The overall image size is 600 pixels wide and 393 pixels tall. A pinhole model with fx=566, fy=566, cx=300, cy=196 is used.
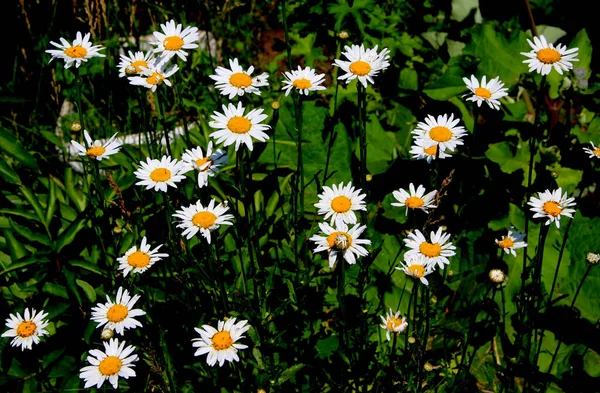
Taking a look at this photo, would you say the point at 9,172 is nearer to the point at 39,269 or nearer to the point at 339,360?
the point at 39,269

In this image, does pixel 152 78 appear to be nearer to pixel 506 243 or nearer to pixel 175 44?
pixel 175 44

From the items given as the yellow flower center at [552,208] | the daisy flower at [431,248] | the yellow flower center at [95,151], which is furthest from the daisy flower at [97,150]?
the yellow flower center at [552,208]

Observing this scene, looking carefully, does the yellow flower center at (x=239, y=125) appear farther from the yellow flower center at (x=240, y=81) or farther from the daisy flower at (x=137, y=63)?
the daisy flower at (x=137, y=63)

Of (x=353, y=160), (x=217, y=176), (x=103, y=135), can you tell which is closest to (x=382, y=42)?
(x=353, y=160)

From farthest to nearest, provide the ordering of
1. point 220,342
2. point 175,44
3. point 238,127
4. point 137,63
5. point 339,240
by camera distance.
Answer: point 137,63 < point 175,44 < point 238,127 < point 220,342 < point 339,240

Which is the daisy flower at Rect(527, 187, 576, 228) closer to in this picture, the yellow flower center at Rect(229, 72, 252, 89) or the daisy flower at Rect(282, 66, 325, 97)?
the daisy flower at Rect(282, 66, 325, 97)

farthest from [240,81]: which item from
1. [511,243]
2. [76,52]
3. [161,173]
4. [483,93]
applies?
[511,243]

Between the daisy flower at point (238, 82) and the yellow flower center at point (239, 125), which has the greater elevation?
the daisy flower at point (238, 82)

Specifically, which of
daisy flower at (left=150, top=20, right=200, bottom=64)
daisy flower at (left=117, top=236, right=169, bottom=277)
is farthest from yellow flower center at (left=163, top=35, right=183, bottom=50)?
daisy flower at (left=117, top=236, right=169, bottom=277)
